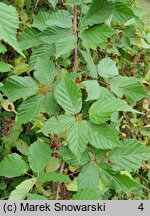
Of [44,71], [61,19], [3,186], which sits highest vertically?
[61,19]

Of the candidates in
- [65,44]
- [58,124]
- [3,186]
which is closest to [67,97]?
[58,124]

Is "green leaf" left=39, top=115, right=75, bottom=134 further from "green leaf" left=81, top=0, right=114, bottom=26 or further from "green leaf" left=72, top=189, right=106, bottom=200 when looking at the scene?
"green leaf" left=81, top=0, right=114, bottom=26

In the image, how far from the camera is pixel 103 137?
0.82m

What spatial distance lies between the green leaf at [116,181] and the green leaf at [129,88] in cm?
22

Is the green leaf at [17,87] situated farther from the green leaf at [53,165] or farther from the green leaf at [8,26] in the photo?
the green leaf at [8,26]

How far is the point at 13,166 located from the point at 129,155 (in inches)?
12.1

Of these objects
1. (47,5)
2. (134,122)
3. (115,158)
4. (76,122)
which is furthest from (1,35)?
(134,122)

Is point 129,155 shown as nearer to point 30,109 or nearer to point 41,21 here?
point 30,109

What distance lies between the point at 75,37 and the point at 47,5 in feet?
1.42

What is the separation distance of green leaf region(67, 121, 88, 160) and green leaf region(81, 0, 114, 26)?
11.3 inches

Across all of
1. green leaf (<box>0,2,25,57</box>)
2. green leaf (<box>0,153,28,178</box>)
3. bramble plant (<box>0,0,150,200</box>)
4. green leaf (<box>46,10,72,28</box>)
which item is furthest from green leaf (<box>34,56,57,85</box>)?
green leaf (<box>0,2,25,57</box>)

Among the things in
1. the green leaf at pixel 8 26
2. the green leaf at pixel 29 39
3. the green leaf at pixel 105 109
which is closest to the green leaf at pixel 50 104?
the green leaf at pixel 105 109

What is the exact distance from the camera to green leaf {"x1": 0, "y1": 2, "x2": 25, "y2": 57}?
0.56 m

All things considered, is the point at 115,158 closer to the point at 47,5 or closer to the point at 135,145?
the point at 135,145
